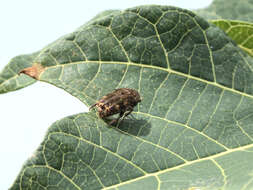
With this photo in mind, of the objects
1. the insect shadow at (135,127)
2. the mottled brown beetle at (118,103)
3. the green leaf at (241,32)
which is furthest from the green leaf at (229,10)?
the insect shadow at (135,127)

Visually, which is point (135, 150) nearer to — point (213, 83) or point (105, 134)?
point (105, 134)

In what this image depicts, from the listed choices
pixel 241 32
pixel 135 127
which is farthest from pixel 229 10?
A: pixel 135 127

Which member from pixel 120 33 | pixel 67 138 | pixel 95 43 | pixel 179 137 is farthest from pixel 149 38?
pixel 67 138

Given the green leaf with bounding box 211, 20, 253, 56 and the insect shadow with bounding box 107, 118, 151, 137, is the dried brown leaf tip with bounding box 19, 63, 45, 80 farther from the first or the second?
the green leaf with bounding box 211, 20, 253, 56

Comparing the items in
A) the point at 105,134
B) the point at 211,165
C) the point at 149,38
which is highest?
the point at 149,38

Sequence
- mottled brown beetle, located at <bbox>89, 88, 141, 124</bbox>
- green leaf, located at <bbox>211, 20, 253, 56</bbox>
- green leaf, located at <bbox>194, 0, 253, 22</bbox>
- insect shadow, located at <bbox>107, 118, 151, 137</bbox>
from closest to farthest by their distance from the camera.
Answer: insect shadow, located at <bbox>107, 118, 151, 137</bbox>
mottled brown beetle, located at <bbox>89, 88, 141, 124</bbox>
green leaf, located at <bbox>211, 20, 253, 56</bbox>
green leaf, located at <bbox>194, 0, 253, 22</bbox>

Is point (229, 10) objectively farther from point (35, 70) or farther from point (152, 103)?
point (35, 70)

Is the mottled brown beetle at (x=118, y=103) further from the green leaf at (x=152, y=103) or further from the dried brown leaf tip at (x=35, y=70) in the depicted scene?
the dried brown leaf tip at (x=35, y=70)

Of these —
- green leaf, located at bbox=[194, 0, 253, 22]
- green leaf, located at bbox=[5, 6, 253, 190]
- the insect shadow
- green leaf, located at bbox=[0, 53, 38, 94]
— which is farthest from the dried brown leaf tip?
green leaf, located at bbox=[194, 0, 253, 22]

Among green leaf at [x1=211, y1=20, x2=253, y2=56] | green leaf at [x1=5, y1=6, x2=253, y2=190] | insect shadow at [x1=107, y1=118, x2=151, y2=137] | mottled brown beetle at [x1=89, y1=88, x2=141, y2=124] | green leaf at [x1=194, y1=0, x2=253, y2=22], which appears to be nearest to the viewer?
green leaf at [x1=5, y1=6, x2=253, y2=190]
